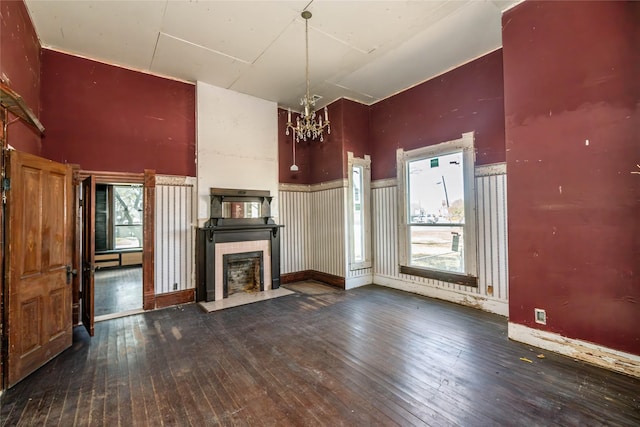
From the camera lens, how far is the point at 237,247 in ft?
17.3

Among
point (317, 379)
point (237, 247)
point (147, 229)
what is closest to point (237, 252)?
point (237, 247)

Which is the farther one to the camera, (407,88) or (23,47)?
(407,88)

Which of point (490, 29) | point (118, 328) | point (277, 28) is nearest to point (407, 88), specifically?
point (490, 29)

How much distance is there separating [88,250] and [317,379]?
342 centimetres

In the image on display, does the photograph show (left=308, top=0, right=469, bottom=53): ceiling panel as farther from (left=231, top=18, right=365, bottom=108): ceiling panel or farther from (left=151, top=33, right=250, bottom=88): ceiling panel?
(left=151, top=33, right=250, bottom=88): ceiling panel

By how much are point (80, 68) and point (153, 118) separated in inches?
42.8

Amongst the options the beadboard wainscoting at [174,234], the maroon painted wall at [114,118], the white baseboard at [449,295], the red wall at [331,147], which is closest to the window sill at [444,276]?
the white baseboard at [449,295]

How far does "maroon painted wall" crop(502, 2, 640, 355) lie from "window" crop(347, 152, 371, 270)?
290cm

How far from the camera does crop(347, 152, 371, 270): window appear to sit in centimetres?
577


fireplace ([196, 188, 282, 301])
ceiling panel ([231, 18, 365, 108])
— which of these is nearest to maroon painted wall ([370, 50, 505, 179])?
ceiling panel ([231, 18, 365, 108])

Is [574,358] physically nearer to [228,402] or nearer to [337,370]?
[337,370]

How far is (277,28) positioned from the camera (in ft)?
12.0

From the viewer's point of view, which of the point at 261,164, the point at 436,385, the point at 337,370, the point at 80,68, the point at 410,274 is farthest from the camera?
the point at 261,164

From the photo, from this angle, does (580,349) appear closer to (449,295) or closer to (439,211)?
(449,295)
